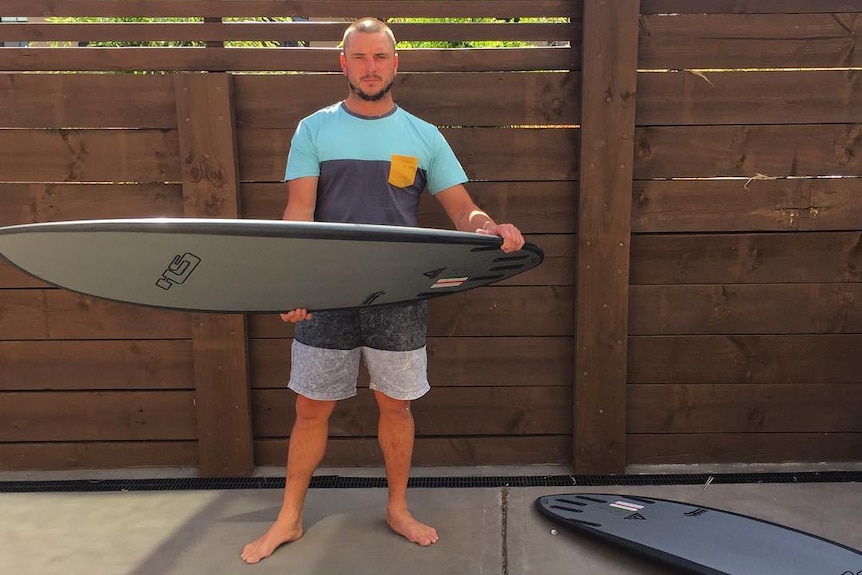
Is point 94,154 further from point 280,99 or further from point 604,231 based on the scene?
point 604,231

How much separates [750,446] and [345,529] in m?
1.57

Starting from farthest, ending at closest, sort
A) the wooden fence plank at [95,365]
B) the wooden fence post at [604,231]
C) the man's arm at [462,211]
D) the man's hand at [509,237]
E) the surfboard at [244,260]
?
the wooden fence plank at [95,365] < the wooden fence post at [604,231] < the man's arm at [462,211] < the man's hand at [509,237] < the surfboard at [244,260]

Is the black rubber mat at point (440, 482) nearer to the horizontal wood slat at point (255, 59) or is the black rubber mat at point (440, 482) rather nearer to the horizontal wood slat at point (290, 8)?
the horizontal wood slat at point (255, 59)

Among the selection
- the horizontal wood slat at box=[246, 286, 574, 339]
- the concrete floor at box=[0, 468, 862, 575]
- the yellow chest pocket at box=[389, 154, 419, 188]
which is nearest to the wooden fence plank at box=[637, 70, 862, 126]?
the horizontal wood slat at box=[246, 286, 574, 339]

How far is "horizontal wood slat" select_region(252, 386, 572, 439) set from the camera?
2684 mm

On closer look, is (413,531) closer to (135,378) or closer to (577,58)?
(135,378)

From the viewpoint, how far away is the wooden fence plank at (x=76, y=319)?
2609mm

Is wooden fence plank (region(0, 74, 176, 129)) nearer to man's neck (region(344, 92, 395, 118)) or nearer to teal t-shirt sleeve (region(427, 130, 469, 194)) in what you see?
man's neck (region(344, 92, 395, 118))

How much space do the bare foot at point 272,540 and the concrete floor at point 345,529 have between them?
0.08ft

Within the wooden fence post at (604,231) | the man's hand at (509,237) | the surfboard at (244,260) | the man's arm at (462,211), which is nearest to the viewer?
the surfboard at (244,260)

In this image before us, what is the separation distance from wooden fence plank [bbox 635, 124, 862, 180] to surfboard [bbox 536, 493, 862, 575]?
1160 mm

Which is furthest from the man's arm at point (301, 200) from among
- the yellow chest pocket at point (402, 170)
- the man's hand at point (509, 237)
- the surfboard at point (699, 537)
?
the surfboard at point (699, 537)

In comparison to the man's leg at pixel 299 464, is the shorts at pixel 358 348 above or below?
above

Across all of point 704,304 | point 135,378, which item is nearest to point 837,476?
point 704,304
